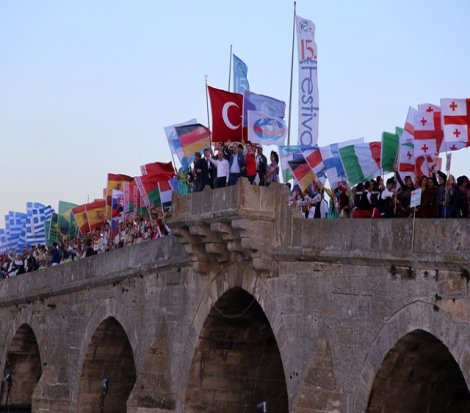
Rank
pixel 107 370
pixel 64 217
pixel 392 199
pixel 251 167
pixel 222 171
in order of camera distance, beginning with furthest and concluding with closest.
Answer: pixel 64 217 → pixel 107 370 → pixel 222 171 → pixel 251 167 → pixel 392 199

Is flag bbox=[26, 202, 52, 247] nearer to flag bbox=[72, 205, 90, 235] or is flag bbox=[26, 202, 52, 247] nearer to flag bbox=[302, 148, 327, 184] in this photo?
flag bbox=[72, 205, 90, 235]

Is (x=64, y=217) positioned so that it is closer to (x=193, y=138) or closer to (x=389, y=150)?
(x=193, y=138)

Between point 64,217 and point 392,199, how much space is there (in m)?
21.5

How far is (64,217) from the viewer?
132ft

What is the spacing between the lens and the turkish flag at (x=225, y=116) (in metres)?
24.0

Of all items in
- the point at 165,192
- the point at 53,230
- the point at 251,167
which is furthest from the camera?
the point at 53,230

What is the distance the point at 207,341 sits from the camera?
23.8 metres

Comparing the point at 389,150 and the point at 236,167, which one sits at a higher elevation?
the point at 389,150

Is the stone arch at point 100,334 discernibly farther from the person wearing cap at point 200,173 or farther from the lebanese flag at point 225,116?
the lebanese flag at point 225,116

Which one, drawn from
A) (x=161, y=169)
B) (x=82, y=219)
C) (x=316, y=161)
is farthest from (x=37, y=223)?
(x=316, y=161)

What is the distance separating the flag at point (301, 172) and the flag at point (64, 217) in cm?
1578

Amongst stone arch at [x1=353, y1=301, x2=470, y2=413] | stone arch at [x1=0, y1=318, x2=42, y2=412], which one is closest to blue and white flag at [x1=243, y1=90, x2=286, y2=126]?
stone arch at [x1=353, y1=301, x2=470, y2=413]

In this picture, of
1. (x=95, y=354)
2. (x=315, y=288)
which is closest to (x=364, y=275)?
(x=315, y=288)

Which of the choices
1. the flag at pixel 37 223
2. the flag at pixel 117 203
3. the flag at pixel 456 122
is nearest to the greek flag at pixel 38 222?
the flag at pixel 37 223
